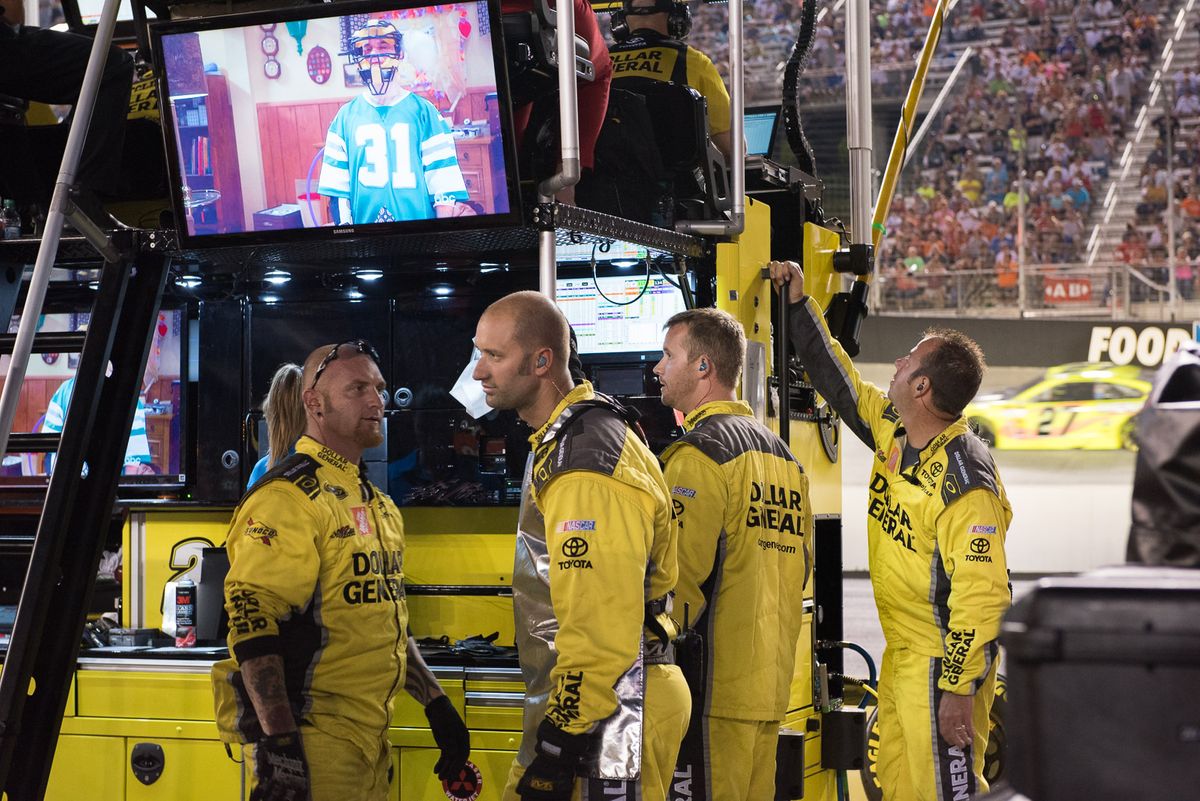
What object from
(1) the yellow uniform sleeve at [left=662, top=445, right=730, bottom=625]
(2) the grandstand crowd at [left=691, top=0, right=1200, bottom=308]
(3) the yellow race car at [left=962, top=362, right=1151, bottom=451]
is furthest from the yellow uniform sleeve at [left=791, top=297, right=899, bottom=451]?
(3) the yellow race car at [left=962, top=362, right=1151, bottom=451]

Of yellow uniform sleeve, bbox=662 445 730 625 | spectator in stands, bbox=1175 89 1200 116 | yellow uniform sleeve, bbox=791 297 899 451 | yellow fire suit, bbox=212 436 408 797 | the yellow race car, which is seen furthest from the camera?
spectator in stands, bbox=1175 89 1200 116

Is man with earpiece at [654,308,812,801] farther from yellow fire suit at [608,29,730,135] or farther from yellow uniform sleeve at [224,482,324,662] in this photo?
yellow fire suit at [608,29,730,135]

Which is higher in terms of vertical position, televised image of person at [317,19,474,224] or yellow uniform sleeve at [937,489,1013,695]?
televised image of person at [317,19,474,224]

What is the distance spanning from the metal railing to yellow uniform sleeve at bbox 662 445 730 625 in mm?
12668

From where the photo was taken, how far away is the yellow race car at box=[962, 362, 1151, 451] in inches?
671

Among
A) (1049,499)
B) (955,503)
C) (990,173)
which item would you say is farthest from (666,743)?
(990,173)

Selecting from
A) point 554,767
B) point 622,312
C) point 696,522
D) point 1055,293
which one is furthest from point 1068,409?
point 554,767

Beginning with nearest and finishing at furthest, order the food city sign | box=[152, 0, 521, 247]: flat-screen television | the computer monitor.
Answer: box=[152, 0, 521, 247]: flat-screen television
the computer monitor
the food city sign

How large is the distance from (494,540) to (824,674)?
136 cm

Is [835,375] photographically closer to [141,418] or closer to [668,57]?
[668,57]

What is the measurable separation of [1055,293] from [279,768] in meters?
14.3

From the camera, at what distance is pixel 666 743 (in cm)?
340

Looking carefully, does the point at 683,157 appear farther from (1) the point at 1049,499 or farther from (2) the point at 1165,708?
(1) the point at 1049,499

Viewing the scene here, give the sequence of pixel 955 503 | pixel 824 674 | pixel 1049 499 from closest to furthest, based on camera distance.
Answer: pixel 955 503
pixel 824 674
pixel 1049 499
